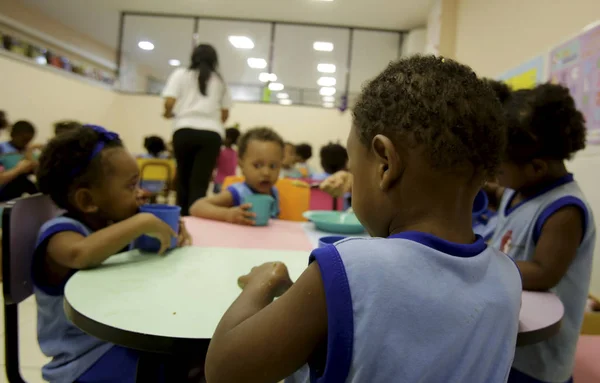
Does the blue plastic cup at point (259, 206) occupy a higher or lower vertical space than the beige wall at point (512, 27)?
lower

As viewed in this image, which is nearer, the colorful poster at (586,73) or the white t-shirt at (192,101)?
the colorful poster at (586,73)

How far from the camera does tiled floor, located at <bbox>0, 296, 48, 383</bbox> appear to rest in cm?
155

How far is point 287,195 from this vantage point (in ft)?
7.22

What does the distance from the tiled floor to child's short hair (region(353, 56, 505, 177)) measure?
5.05 feet

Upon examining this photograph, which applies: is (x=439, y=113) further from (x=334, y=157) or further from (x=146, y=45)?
(x=146, y=45)

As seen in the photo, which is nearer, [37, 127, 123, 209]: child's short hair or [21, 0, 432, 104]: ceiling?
[37, 127, 123, 209]: child's short hair

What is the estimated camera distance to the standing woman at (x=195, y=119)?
110 inches

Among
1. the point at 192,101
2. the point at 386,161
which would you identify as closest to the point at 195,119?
the point at 192,101

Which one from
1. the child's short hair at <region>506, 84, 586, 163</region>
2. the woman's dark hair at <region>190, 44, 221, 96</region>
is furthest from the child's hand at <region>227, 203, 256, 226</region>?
the woman's dark hair at <region>190, 44, 221, 96</region>

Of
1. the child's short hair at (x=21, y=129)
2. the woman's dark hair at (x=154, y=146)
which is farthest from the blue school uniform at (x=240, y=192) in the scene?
the woman's dark hair at (x=154, y=146)

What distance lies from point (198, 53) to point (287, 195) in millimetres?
1363

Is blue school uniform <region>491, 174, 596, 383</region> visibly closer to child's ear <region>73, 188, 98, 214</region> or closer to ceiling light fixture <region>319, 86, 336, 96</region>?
child's ear <region>73, 188, 98, 214</region>

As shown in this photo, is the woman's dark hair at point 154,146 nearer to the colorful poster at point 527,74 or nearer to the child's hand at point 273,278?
the colorful poster at point 527,74

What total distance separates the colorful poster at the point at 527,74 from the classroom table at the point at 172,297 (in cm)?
223
